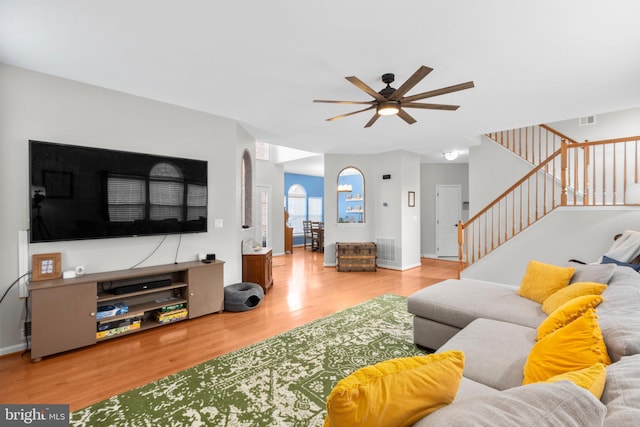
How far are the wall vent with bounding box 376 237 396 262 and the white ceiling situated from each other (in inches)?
140

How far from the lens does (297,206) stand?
10664 mm

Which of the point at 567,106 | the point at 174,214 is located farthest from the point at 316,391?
the point at 567,106

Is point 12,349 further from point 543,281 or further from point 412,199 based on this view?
point 412,199

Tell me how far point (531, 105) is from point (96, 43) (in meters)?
4.94

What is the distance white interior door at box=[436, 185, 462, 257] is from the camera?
8.09 metres

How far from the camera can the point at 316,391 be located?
215 centimetres

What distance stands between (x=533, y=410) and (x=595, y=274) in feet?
7.86

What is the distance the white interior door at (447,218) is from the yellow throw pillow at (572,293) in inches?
232

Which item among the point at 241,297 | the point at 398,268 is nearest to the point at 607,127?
the point at 398,268

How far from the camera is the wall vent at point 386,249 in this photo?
668 cm

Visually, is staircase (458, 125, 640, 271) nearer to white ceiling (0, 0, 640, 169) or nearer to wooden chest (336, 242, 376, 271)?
white ceiling (0, 0, 640, 169)

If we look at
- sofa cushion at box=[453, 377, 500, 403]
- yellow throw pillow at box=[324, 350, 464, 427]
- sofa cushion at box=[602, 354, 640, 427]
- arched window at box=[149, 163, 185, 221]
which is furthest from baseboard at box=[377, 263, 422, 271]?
yellow throw pillow at box=[324, 350, 464, 427]

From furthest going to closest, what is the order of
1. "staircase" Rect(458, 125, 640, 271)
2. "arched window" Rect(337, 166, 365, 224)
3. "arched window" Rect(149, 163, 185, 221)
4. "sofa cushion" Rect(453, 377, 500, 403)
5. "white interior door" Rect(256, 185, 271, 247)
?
"white interior door" Rect(256, 185, 271, 247) < "arched window" Rect(337, 166, 365, 224) < "staircase" Rect(458, 125, 640, 271) < "arched window" Rect(149, 163, 185, 221) < "sofa cushion" Rect(453, 377, 500, 403)

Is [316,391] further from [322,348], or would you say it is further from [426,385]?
[426,385]
